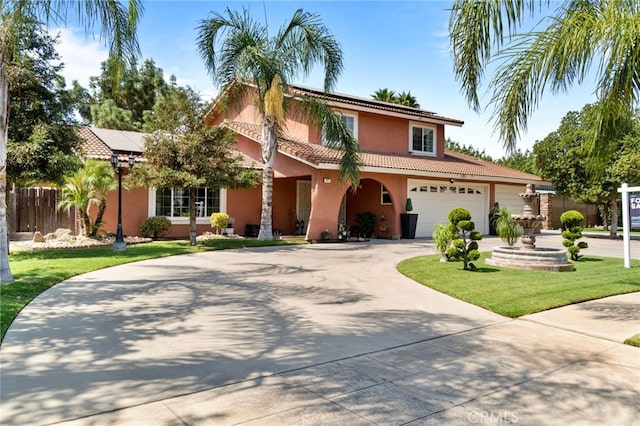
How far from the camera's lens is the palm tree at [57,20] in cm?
→ 754

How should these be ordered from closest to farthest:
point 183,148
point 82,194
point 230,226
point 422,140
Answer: point 183,148
point 82,194
point 230,226
point 422,140

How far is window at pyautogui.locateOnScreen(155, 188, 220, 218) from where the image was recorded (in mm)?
17969

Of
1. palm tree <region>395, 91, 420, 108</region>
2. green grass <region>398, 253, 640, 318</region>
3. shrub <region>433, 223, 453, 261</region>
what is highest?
palm tree <region>395, 91, 420, 108</region>

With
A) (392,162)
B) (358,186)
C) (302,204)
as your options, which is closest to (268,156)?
(358,186)

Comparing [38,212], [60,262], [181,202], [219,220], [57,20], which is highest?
[57,20]

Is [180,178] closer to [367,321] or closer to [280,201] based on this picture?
[280,201]

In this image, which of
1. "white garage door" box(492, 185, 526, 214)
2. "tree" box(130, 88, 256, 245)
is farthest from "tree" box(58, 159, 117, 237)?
"white garage door" box(492, 185, 526, 214)

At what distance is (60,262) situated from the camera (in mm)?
10766

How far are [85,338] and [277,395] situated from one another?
277cm

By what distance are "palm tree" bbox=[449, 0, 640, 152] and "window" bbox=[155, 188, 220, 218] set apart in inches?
523

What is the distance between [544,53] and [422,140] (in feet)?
57.7

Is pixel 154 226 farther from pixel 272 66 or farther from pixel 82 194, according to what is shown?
pixel 272 66

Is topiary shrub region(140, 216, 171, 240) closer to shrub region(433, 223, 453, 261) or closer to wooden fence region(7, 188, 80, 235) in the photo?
wooden fence region(7, 188, 80, 235)

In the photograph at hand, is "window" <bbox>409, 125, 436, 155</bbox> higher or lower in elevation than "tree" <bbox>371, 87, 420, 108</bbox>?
lower
